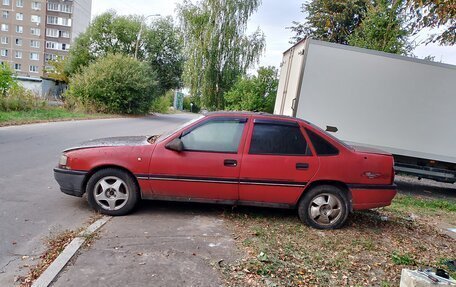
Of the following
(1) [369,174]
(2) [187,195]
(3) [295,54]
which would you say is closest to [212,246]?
(2) [187,195]

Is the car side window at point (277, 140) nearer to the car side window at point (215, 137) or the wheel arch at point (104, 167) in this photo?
the car side window at point (215, 137)

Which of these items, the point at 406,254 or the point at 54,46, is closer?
the point at 406,254

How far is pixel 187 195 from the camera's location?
5.40 metres

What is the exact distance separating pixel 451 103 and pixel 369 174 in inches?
207

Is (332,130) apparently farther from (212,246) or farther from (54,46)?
(54,46)

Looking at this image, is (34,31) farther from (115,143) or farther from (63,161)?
(115,143)

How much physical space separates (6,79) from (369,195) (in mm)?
19863

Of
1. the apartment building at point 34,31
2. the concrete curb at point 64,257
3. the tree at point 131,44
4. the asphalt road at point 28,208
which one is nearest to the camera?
the concrete curb at point 64,257

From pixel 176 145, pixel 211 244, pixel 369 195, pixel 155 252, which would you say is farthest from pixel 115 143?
pixel 369 195

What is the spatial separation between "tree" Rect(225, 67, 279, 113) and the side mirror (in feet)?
39.4

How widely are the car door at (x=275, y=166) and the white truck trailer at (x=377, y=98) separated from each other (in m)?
→ 3.72

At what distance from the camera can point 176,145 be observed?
5.26 m

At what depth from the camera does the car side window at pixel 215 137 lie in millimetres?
5379

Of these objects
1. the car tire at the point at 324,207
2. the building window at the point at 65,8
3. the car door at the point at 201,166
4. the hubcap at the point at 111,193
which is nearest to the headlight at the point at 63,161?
the hubcap at the point at 111,193
